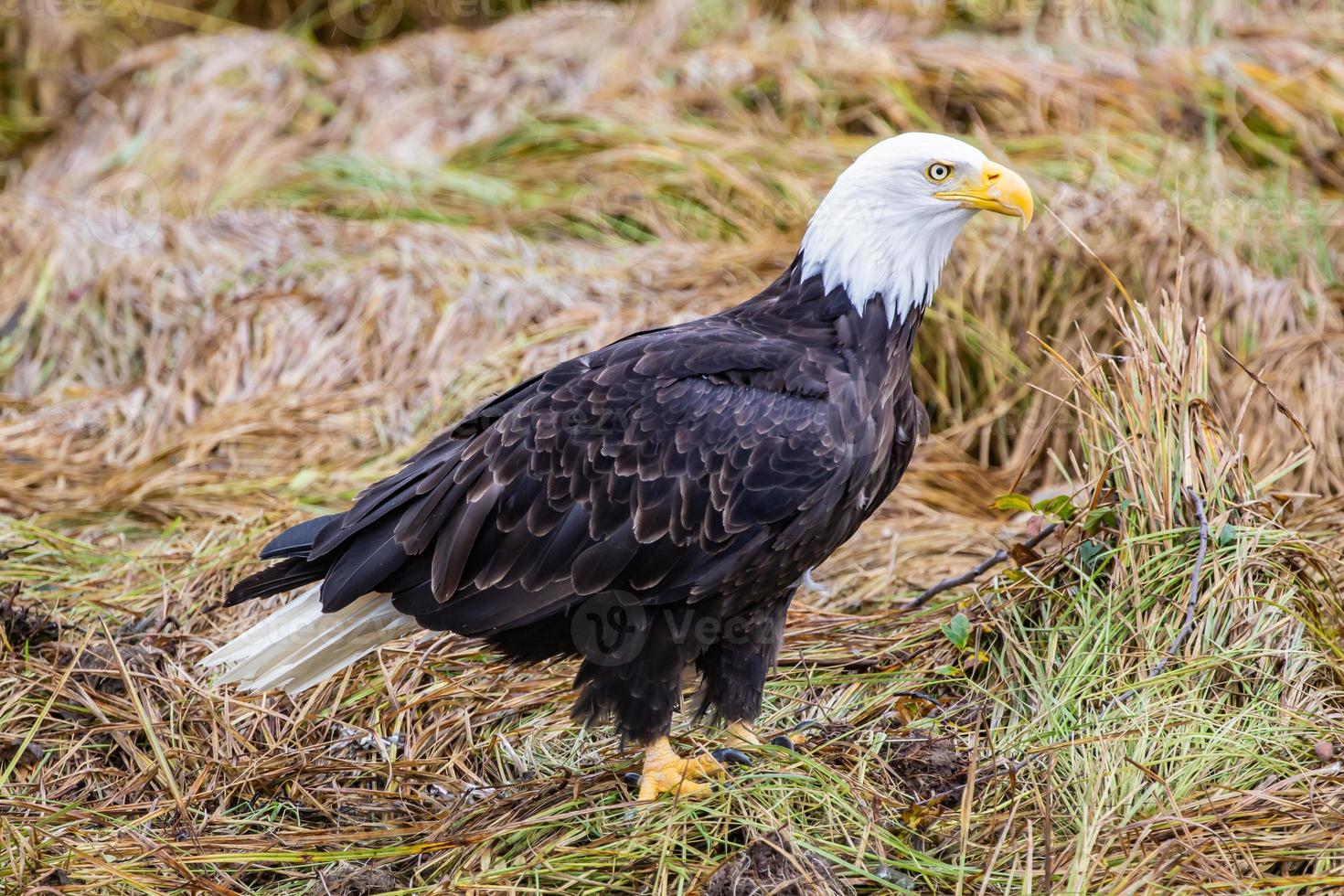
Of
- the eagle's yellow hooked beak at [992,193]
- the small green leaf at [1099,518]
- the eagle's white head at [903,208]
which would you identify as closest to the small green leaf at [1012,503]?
the small green leaf at [1099,518]

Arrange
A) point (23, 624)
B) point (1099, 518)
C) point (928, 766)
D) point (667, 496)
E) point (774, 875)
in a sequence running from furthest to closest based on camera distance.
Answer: point (23, 624), point (1099, 518), point (928, 766), point (667, 496), point (774, 875)

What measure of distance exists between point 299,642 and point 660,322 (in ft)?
8.63

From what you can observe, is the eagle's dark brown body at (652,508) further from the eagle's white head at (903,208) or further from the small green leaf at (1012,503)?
the small green leaf at (1012,503)

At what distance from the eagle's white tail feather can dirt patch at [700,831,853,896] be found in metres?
1.13

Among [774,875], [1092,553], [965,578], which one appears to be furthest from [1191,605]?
[774,875]

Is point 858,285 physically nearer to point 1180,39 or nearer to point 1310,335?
point 1310,335

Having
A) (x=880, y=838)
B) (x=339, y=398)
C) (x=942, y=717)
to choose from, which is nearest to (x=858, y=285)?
(x=942, y=717)

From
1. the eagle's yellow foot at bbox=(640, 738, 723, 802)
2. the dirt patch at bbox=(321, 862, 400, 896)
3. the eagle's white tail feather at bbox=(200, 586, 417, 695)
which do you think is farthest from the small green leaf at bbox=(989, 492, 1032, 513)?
the dirt patch at bbox=(321, 862, 400, 896)

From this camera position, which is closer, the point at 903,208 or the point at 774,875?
the point at 774,875

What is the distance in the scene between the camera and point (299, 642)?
11.7 ft

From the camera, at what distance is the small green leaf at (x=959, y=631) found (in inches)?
145

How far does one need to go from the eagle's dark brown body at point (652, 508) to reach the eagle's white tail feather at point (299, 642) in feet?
0.28

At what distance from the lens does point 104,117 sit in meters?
8.60

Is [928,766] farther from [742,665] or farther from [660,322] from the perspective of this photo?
[660,322]
